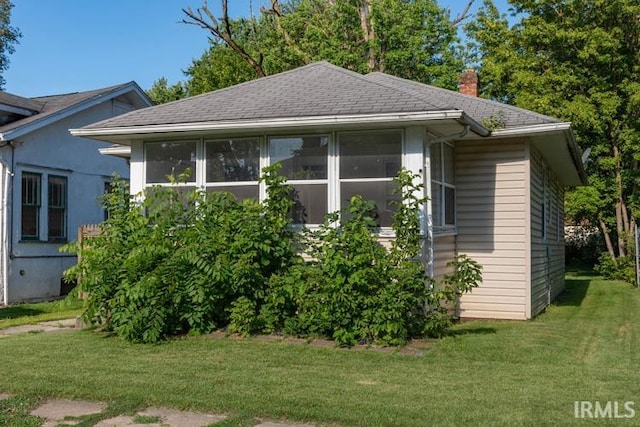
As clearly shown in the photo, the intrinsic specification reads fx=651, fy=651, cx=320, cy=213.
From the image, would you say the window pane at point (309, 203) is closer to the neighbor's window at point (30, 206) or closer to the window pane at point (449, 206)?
the window pane at point (449, 206)

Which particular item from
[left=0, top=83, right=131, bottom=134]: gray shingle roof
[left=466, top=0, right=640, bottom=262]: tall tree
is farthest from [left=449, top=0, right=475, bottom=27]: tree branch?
[left=0, top=83, right=131, bottom=134]: gray shingle roof

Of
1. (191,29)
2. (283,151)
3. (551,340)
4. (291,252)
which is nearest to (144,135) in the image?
(283,151)

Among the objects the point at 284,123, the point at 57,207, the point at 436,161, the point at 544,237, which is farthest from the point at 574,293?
the point at 57,207

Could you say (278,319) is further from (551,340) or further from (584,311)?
(584,311)

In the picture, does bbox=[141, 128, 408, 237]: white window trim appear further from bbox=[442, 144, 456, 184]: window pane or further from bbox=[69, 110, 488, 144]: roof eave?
bbox=[442, 144, 456, 184]: window pane

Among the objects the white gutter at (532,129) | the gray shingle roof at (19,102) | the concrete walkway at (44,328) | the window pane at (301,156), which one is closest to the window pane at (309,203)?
the window pane at (301,156)

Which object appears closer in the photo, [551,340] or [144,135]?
[551,340]

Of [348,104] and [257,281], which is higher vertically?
[348,104]

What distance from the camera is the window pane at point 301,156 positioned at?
371 inches

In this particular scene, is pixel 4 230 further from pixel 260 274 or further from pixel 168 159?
pixel 260 274

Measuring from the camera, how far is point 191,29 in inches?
1075

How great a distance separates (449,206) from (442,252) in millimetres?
911

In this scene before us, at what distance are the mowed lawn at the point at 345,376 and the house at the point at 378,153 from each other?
188 centimetres

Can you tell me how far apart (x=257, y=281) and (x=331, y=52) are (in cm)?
2144
